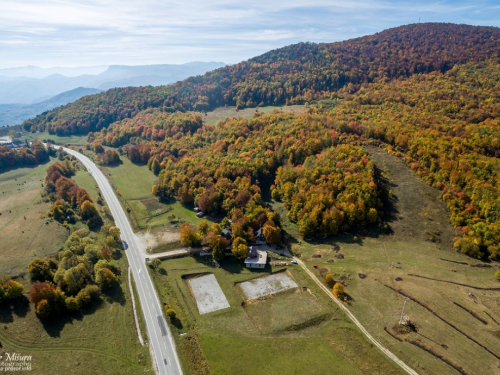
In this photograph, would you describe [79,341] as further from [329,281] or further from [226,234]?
[329,281]

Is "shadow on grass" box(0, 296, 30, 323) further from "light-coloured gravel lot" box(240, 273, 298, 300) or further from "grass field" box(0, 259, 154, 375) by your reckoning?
"light-coloured gravel lot" box(240, 273, 298, 300)

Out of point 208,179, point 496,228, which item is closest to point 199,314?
point 208,179

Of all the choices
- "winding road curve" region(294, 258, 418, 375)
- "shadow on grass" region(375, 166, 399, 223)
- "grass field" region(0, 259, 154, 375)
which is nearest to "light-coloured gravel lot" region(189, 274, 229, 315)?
"grass field" region(0, 259, 154, 375)

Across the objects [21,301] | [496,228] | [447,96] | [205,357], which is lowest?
[205,357]

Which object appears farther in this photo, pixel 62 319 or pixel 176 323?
pixel 62 319

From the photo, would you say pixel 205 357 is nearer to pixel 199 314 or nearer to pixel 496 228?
pixel 199 314

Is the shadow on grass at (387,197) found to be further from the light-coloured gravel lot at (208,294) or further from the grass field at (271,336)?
the light-coloured gravel lot at (208,294)

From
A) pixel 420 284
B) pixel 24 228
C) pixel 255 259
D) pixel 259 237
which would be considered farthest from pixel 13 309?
pixel 420 284
